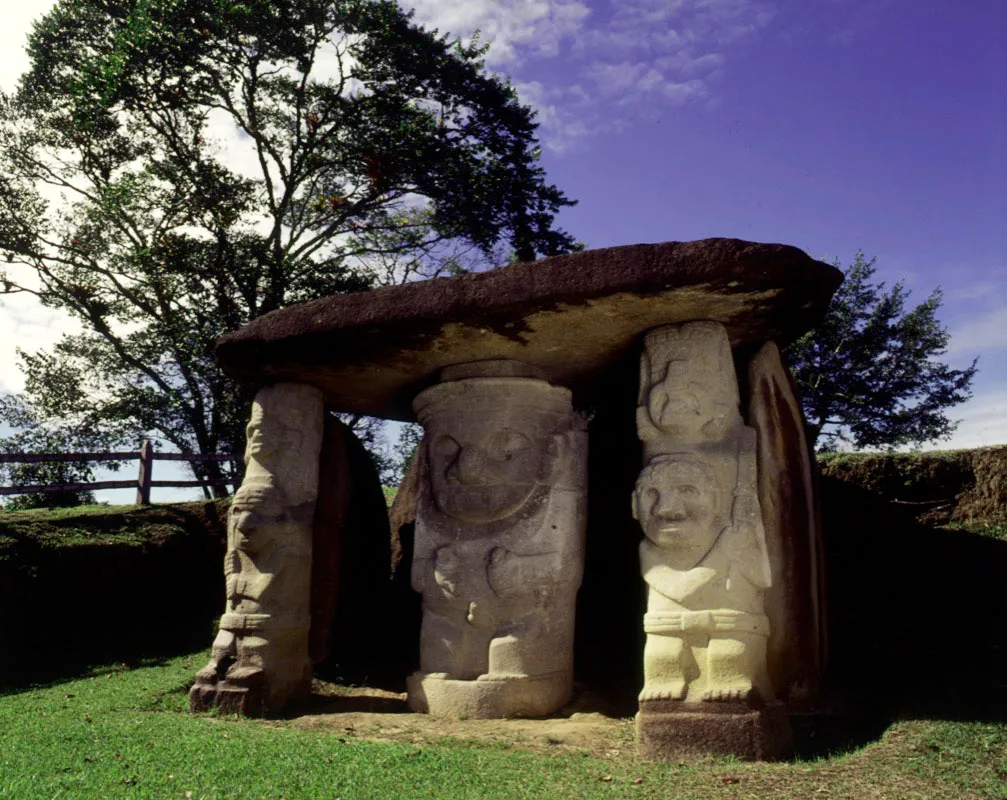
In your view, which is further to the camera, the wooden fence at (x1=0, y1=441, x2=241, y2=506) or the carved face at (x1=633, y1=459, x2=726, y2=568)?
the wooden fence at (x1=0, y1=441, x2=241, y2=506)

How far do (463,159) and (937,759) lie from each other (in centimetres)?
1259

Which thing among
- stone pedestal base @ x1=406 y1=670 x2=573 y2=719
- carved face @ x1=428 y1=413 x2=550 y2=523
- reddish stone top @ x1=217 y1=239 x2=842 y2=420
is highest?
reddish stone top @ x1=217 y1=239 x2=842 y2=420

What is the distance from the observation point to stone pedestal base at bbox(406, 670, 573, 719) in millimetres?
5711

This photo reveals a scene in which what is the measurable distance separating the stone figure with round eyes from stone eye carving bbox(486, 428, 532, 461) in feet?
4.04

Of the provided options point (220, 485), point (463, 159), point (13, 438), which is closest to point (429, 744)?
point (220, 485)

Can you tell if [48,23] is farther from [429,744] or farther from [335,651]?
[429,744]

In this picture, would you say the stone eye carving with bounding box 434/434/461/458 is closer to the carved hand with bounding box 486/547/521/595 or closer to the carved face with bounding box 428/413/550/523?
the carved face with bounding box 428/413/550/523

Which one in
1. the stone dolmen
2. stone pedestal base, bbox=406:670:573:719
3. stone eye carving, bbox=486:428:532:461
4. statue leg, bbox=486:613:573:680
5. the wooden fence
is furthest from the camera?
the wooden fence

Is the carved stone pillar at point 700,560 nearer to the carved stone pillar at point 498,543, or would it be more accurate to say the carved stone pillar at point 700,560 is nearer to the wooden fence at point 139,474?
the carved stone pillar at point 498,543

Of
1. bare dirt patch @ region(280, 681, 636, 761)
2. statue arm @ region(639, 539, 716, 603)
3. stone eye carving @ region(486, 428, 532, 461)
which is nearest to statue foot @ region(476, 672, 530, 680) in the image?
bare dirt patch @ region(280, 681, 636, 761)

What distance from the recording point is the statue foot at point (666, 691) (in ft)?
15.8

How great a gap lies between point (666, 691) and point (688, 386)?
1945 mm

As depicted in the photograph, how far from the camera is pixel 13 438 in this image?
53.5 ft

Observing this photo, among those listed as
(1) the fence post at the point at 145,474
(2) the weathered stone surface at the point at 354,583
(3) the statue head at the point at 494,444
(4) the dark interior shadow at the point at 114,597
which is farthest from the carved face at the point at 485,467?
(1) the fence post at the point at 145,474
